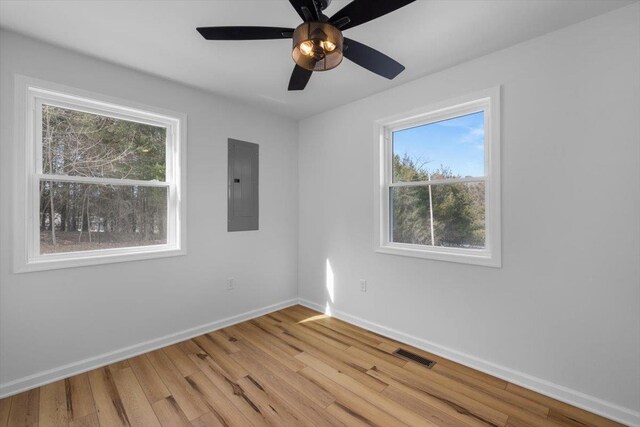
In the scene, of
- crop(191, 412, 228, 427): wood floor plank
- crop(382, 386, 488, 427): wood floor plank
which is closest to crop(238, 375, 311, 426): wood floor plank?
crop(191, 412, 228, 427): wood floor plank

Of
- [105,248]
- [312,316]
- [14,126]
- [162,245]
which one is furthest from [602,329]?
[14,126]

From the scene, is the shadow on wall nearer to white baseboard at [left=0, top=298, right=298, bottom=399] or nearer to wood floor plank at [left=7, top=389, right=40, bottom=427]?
white baseboard at [left=0, top=298, right=298, bottom=399]

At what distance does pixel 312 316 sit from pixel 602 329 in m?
2.63

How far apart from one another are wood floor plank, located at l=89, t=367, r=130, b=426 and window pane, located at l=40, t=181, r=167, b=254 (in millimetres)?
1049

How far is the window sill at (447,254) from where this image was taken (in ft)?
7.71

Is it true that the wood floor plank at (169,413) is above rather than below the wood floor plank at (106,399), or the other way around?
below

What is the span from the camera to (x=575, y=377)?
1.97m

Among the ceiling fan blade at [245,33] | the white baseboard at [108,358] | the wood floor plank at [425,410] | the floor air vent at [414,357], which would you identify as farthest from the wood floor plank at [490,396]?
the ceiling fan blade at [245,33]

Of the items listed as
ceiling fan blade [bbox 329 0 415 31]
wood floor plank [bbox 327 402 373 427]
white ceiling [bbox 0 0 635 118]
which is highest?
white ceiling [bbox 0 0 635 118]

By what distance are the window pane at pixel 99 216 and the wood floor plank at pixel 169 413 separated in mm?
1452

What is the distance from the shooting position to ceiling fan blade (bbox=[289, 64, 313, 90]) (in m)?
1.88

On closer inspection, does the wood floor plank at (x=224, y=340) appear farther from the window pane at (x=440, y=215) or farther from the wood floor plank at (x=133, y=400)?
the window pane at (x=440, y=215)

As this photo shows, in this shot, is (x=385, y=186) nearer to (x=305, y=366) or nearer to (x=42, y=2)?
(x=305, y=366)

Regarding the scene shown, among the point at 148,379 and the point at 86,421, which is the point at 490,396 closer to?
the point at 148,379
